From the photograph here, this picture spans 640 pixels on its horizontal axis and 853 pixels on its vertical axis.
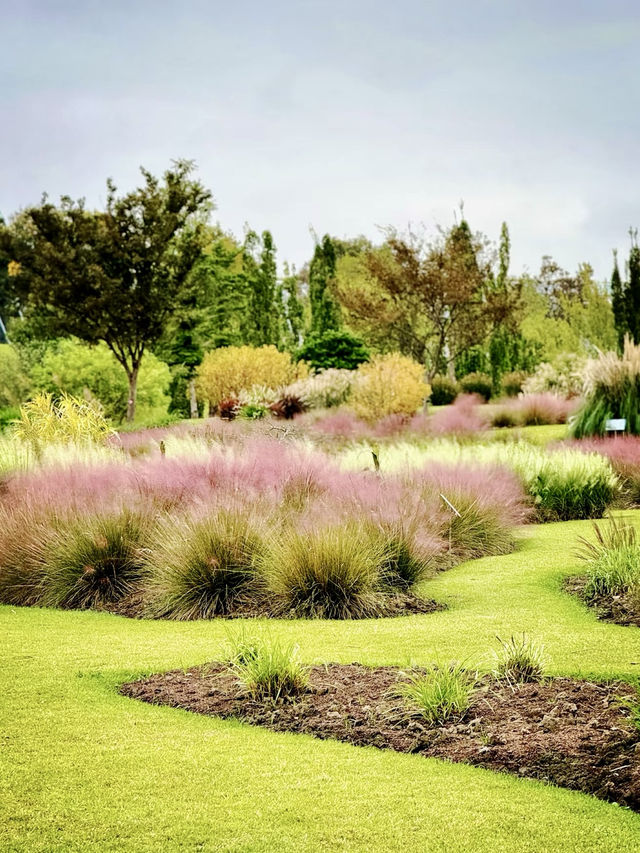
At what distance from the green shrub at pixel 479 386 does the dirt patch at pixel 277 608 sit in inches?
853

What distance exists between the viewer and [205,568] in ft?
23.2

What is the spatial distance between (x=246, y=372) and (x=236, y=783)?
2458 cm

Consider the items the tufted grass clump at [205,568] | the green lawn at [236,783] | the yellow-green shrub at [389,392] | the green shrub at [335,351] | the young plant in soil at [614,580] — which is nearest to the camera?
the green lawn at [236,783]

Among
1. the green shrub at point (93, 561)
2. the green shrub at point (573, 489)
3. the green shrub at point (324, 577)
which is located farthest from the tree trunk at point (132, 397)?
the green shrub at point (324, 577)

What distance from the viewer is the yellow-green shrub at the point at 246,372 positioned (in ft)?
90.6

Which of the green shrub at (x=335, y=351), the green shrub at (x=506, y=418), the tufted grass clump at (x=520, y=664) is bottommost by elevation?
the tufted grass clump at (x=520, y=664)

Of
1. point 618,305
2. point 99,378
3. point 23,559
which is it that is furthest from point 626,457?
point 99,378

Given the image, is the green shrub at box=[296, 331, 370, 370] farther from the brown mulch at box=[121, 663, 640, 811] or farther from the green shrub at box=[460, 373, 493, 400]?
the brown mulch at box=[121, 663, 640, 811]

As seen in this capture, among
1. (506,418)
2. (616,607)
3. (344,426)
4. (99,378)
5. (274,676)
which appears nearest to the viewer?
(274,676)

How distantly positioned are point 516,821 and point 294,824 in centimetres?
78

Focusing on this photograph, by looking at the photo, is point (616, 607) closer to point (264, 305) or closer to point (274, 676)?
point (274, 676)

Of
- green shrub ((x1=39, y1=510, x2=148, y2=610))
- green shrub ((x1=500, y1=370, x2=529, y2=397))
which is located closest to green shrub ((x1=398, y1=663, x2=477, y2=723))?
green shrub ((x1=39, y1=510, x2=148, y2=610))

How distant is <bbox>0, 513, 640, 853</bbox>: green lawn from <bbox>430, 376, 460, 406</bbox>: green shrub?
22245 millimetres

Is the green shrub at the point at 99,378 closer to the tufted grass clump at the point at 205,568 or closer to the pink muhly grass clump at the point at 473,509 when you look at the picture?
the pink muhly grass clump at the point at 473,509
